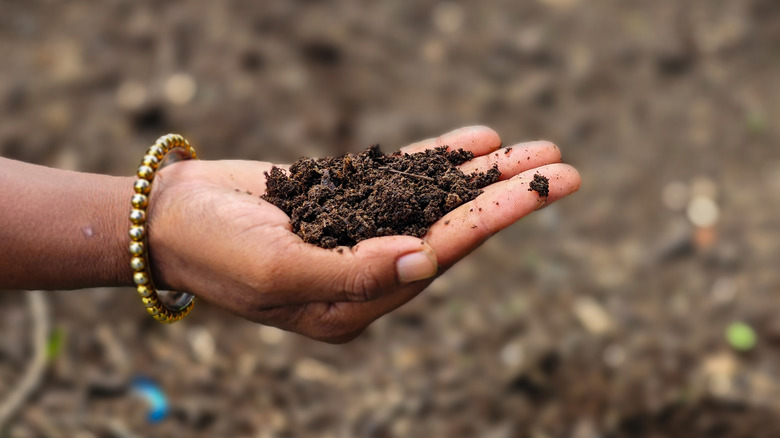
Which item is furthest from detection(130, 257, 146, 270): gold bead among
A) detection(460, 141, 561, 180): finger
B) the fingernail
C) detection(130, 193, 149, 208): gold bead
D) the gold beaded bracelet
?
detection(460, 141, 561, 180): finger

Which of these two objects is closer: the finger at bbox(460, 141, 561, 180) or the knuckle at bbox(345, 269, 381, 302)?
the knuckle at bbox(345, 269, 381, 302)

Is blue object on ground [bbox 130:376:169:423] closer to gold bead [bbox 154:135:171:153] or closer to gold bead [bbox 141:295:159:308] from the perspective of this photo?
gold bead [bbox 141:295:159:308]

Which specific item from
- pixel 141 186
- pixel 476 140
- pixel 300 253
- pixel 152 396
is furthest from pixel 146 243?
pixel 152 396

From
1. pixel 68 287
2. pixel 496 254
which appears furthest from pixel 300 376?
pixel 68 287

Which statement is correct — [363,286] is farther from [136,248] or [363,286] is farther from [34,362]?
[34,362]

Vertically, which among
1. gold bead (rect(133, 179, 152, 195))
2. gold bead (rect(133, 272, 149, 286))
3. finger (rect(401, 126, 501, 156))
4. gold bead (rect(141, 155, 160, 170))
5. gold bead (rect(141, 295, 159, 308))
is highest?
finger (rect(401, 126, 501, 156))

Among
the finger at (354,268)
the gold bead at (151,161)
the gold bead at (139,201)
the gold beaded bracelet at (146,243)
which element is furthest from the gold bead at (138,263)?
the finger at (354,268)

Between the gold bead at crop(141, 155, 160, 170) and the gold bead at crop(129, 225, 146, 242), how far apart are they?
18 centimetres

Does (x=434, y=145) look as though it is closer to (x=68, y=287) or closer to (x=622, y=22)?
(x=68, y=287)

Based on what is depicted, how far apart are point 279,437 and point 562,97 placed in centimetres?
233

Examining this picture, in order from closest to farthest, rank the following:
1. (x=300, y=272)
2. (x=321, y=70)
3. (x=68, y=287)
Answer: (x=300, y=272), (x=68, y=287), (x=321, y=70)

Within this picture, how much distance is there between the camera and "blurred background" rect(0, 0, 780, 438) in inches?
125

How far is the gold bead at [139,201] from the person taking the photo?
192 cm

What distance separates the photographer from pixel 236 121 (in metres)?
3.70
